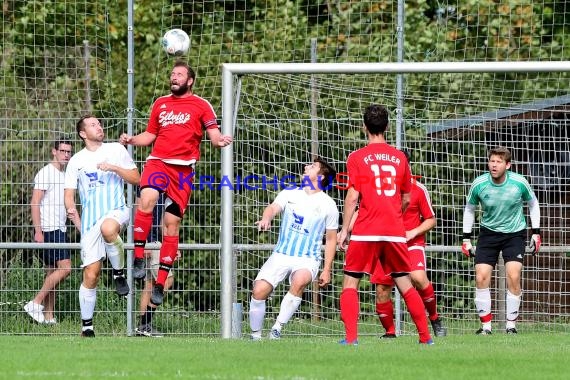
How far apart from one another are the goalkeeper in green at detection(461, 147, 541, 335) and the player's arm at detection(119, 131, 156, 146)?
3.75 metres

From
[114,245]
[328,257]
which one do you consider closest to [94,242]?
[114,245]

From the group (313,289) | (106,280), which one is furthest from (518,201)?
(106,280)

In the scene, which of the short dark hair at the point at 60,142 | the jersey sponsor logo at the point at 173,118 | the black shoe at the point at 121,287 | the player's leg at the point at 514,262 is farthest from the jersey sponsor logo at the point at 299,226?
the short dark hair at the point at 60,142

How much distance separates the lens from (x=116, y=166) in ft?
40.1

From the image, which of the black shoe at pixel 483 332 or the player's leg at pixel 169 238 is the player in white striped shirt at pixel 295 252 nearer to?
the player's leg at pixel 169 238

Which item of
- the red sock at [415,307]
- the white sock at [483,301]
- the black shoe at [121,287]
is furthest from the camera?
the white sock at [483,301]

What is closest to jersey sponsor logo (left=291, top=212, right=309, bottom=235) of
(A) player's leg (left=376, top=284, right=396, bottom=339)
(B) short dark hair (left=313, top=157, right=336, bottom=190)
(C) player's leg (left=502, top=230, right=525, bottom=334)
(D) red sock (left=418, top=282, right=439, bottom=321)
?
(B) short dark hair (left=313, top=157, right=336, bottom=190)

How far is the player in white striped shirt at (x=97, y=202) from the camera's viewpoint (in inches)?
479

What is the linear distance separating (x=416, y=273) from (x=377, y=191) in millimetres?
2726

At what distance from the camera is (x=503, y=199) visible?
46.0ft

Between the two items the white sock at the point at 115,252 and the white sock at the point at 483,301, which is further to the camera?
the white sock at the point at 483,301

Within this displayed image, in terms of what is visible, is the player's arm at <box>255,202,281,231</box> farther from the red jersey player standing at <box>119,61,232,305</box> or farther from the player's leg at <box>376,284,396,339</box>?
the player's leg at <box>376,284,396,339</box>

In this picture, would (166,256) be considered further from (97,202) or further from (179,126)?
(179,126)

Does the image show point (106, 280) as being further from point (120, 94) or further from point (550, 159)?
point (120, 94)
